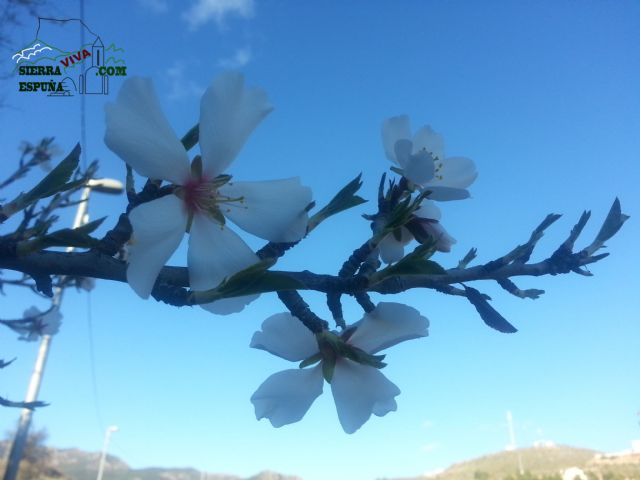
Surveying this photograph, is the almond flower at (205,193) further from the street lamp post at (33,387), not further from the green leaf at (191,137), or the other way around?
the street lamp post at (33,387)

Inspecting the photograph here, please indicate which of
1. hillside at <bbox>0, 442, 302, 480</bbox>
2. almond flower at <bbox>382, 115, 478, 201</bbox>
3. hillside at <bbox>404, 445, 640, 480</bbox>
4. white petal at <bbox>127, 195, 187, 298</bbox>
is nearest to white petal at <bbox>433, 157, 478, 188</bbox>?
almond flower at <bbox>382, 115, 478, 201</bbox>

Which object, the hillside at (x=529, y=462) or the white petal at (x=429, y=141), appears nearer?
the white petal at (x=429, y=141)

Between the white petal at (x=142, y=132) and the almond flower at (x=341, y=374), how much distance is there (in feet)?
1.17

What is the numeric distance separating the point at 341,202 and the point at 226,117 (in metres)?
0.27

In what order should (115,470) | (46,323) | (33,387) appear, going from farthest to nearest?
(115,470), (33,387), (46,323)

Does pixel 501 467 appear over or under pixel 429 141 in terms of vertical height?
over

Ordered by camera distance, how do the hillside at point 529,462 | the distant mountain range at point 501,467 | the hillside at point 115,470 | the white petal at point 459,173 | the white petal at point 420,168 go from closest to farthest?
the white petal at point 420,168, the white petal at point 459,173, the distant mountain range at point 501,467, the hillside at point 529,462, the hillside at point 115,470

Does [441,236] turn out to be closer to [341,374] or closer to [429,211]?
[429,211]

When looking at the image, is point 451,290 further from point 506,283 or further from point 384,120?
point 384,120

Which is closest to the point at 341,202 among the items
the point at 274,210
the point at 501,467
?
the point at 274,210

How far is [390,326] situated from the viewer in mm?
940

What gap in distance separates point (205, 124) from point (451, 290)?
60cm

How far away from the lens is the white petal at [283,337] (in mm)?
962

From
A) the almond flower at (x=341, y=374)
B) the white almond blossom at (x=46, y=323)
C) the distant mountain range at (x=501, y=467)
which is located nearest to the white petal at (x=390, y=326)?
the almond flower at (x=341, y=374)
